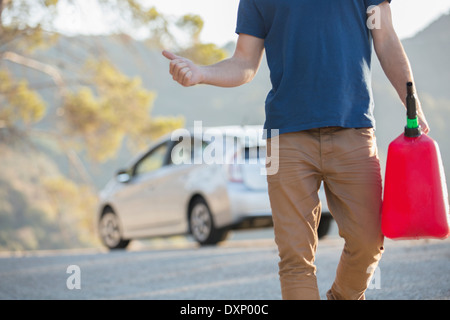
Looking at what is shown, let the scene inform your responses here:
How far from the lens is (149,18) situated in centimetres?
2027

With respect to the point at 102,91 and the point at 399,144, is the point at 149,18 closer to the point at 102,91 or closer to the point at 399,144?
the point at 102,91

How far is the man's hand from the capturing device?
10.1 feet

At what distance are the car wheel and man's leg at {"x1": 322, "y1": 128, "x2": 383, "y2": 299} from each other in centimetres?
863

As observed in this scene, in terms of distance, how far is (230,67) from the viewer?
3.38 meters

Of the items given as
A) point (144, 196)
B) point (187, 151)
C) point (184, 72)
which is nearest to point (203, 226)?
point (187, 151)

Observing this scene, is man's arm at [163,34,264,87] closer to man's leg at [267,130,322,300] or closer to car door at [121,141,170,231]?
man's leg at [267,130,322,300]

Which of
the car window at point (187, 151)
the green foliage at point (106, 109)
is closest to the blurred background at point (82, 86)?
the green foliage at point (106, 109)

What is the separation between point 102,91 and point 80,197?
377 centimetres

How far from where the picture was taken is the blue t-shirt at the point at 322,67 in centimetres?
306

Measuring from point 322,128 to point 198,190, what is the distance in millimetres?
6502

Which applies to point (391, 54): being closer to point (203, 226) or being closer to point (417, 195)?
point (417, 195)

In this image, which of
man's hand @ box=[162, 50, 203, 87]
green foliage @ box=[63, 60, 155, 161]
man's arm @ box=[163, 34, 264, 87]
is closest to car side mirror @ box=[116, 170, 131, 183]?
man's arm @ box=[163, 34, 264, 87]
